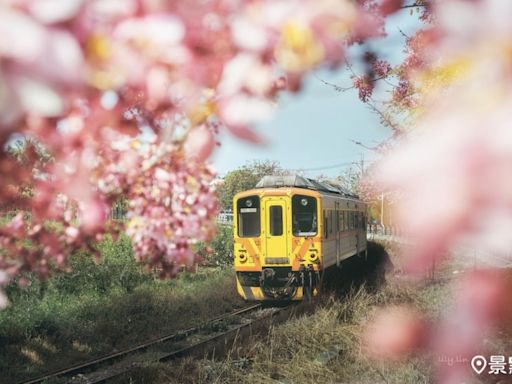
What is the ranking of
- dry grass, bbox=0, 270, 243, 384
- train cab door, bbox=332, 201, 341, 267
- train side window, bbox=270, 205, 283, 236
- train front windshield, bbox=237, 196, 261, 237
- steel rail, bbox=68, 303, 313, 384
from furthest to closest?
train cab door, bbox=332, 201, 341, 267
train front windshield, bbox=237, 196, 261, 237
train side window, bbox=270, 205, 283, 236
dry grass, bbox=0, 270, 243, 384
steel rail, bbox=68, 303, 313, 384

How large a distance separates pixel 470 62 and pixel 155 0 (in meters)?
0.40

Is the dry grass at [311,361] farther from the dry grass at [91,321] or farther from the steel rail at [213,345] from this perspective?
the dry grass at [91,321]

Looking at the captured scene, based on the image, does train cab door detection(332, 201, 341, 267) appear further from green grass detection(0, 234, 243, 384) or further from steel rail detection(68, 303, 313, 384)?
green grass detection(0, 234, 243, 384)

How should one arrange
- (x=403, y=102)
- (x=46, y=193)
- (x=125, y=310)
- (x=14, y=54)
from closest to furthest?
(x=14, y=54), (x=46, y=193), (x=403, y=102), (x=125, y=310)

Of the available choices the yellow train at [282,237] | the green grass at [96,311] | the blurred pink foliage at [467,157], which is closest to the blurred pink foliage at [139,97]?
the blurred pink foliage at [467,157]

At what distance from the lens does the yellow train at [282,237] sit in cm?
965

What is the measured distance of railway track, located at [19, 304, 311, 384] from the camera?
6.33 metres

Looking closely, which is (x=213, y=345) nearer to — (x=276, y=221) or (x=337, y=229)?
(x=276, y=221)

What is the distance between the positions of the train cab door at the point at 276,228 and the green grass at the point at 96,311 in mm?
1816

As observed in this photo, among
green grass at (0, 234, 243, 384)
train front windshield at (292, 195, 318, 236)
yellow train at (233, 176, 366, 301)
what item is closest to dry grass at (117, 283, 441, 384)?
yellow train at (233, 176, 366, 301)

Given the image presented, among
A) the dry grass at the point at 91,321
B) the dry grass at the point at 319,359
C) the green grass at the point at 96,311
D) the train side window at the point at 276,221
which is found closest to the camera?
the dry grass at the point at 319,359

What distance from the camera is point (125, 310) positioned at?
9.48m

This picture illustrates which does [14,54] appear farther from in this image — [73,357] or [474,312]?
[73,357]

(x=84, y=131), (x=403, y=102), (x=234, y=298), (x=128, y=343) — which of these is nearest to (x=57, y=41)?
(x=84, y=131)
